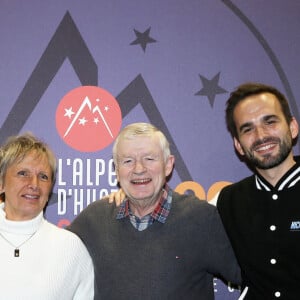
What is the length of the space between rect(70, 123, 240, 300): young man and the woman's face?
0.25 metres

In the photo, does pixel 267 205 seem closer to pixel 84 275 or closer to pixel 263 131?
pixel 263 131

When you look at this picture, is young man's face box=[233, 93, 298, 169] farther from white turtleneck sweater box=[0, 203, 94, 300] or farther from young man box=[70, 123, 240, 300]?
white turtleneck sweater box=[0, 203, 94, 300]

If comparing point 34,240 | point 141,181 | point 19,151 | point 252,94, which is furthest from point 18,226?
point 252,94

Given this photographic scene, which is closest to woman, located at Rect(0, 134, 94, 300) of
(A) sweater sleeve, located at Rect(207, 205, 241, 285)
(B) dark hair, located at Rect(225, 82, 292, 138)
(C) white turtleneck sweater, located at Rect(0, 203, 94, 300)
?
(C) white turtleneck sweater, located at Rect(0, 203, 94, 300)

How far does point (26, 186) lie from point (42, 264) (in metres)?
0.35

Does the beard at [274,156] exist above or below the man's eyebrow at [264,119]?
below

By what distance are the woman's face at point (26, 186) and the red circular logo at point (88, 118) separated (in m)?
0.47

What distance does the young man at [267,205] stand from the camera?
70.5 inches

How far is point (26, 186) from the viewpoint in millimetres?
1911

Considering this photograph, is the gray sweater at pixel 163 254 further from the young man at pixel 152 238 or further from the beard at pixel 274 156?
the beard at pixel 274 156

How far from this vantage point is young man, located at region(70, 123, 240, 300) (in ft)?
6.08

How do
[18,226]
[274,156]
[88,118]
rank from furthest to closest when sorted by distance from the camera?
[88,118] < [18,226] < [274,156]

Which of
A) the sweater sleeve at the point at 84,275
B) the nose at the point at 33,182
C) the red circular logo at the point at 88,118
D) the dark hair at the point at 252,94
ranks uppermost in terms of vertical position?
the red circular logo at the point at 88,118

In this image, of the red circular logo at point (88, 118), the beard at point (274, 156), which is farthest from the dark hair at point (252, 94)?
the red circular logo at point (88, 118)
